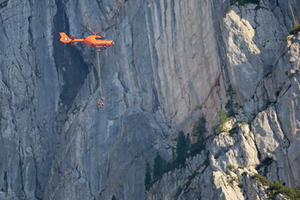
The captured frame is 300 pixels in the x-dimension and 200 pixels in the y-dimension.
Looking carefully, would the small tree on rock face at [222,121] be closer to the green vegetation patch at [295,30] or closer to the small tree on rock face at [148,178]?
the green vegetation patch at [295,30]

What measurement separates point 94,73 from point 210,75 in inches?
984

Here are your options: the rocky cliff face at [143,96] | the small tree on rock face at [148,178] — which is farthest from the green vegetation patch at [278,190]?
the small tree on rock face at [148,178]

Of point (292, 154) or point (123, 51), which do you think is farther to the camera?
point (123, 51)

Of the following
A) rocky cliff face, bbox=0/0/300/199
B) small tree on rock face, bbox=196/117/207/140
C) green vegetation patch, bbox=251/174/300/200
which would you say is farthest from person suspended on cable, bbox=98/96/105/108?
green vegetation patch, bbox=251/174/300/200

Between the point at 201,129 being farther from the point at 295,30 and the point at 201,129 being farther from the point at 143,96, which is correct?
the point at 295,30

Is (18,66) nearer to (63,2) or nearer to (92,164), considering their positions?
(63,2)

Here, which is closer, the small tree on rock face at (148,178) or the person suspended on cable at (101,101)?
the small tree on rock face at (148,178)

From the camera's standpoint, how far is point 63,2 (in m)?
96.2

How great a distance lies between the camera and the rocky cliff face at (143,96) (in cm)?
6275

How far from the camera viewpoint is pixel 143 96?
8500 cm

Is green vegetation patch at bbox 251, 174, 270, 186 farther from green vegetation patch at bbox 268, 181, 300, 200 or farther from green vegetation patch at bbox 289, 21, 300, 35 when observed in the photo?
green vegetation patch at bbox 289, 21, 300, 35

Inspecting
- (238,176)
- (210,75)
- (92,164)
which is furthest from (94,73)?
(238,176)

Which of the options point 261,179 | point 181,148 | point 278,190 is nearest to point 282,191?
point 278,190

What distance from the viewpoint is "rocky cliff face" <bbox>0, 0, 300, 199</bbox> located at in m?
62.8
